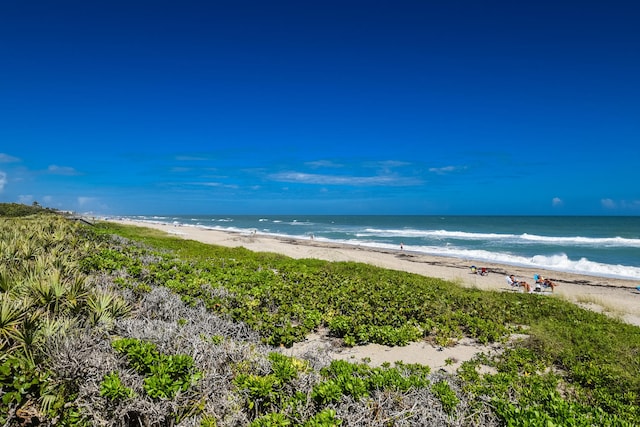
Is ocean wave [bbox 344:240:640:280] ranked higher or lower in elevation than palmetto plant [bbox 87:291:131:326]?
lower

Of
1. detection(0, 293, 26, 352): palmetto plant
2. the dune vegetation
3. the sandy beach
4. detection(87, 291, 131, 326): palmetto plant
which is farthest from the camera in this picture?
the sandy beach

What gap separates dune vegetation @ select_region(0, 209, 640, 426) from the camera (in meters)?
3.62

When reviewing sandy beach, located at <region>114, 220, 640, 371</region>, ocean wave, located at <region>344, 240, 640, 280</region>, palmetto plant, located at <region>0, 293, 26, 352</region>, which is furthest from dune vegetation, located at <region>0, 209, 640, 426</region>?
ocean wave, located at <region>344, 240, 640, 280</region>

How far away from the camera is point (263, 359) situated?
4.67 meters

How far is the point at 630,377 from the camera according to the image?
18.1ft

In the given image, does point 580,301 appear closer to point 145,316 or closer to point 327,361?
point 327,361

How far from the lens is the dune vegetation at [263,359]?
3625 mm

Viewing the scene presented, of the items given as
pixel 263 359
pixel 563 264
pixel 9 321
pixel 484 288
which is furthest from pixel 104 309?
pixel 563 264

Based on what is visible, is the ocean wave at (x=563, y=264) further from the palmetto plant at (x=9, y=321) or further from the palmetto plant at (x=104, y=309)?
the palmetto plant at (x=9, y=321)

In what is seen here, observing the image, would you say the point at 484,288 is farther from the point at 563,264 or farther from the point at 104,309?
the point at 563,264

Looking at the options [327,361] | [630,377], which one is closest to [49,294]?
[327,361]

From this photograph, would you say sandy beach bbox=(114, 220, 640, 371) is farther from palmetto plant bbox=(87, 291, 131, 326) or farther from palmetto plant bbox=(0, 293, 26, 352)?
Answer: palmetto plant bbox=(0, 293, 26, 352)

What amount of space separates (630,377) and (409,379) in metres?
4.06

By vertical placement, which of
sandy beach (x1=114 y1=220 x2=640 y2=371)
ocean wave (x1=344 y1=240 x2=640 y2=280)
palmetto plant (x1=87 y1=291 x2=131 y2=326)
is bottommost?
sandy beach (x1=114 y1=220 x2=640 y2=371)
